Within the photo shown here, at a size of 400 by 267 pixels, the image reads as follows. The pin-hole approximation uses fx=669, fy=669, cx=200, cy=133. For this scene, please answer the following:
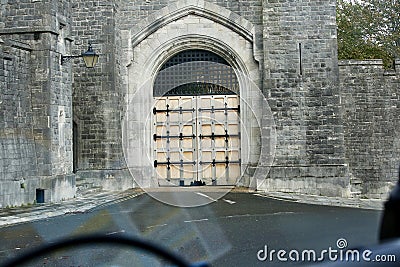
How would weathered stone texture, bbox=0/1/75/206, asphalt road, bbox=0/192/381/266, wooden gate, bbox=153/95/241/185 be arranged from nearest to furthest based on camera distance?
1. asphalt road, bbox=0/192/381/266
2. weathered stone texture, bbox=0/1/75/206
3. wooden gate, bbox=153/95/241/185

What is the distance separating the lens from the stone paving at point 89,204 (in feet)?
37.5

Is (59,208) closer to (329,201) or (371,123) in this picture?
(329,201)

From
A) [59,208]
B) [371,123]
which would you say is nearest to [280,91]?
[371,123]

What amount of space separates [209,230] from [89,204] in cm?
494

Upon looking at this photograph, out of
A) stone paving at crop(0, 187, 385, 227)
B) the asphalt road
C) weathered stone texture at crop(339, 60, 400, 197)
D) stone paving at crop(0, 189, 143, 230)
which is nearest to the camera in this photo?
the asphalt road

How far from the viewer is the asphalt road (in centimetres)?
709

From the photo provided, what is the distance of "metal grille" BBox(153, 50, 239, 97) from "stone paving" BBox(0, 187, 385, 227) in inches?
116

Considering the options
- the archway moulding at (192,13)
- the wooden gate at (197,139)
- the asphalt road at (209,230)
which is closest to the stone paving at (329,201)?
the asphalt road at (209,230)

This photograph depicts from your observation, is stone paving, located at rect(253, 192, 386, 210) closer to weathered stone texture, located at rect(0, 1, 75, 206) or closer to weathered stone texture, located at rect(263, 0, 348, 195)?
weathered stone texture, located at rect(263, 0, 348, 195)

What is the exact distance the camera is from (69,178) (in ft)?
48.4

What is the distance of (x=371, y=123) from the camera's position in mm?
18656

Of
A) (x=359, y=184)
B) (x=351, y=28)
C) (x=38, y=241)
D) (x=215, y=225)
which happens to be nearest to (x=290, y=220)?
(x=215, y=225)

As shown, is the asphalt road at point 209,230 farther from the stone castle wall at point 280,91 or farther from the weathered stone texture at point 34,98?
the stone castle wall at point 280,91

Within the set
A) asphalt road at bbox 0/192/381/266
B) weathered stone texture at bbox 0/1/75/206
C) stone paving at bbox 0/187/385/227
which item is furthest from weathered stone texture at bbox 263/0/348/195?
weathered stone texture at bbox 0/1/75/206
